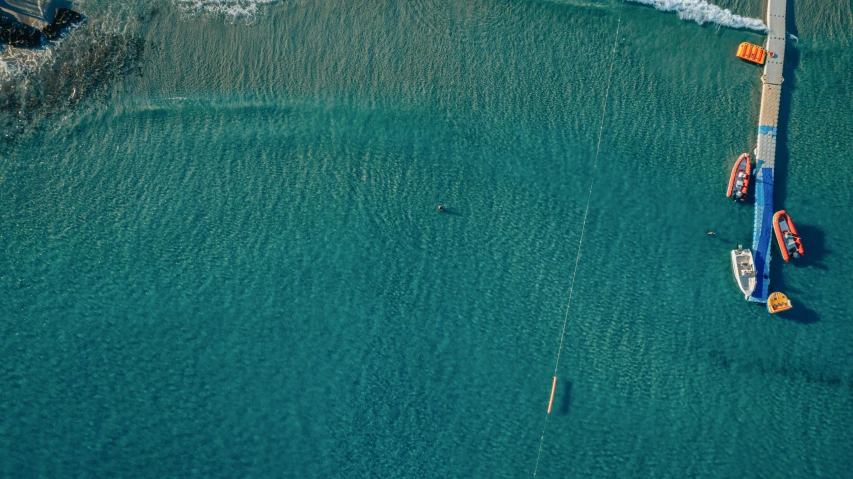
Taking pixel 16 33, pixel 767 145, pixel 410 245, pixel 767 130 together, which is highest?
pixel 16 33

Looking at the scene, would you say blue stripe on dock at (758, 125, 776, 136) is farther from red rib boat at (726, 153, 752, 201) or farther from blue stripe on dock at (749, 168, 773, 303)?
blue stripe on dock at (749, 168, 773, 303)

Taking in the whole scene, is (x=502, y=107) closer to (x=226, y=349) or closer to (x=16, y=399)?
(x=226, y=349)

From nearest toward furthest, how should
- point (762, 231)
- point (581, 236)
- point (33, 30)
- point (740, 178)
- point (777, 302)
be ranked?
1. point (777, 302)
2. point (762, 231)
3. point (740, 178)
4. point (581, 236)
5. point (33, 30)

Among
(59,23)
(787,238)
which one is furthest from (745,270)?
(59,23)

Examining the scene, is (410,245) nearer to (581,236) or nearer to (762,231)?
(581,236)

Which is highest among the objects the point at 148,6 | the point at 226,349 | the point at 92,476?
the point at 148,6

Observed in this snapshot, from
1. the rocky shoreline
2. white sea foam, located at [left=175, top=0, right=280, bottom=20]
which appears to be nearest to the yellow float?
white sea foam, located at [left=175, top=0, right=280, bottom=20]

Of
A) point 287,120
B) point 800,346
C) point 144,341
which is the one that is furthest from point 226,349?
point 800,346
